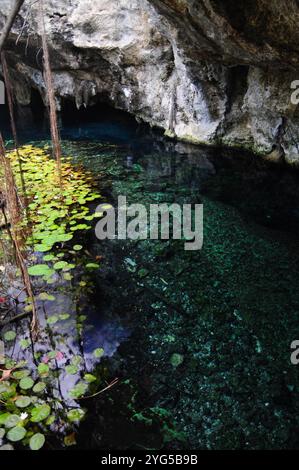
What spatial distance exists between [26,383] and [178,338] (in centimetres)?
160

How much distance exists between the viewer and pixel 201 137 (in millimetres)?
10586

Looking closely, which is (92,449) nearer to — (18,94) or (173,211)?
(173,211)

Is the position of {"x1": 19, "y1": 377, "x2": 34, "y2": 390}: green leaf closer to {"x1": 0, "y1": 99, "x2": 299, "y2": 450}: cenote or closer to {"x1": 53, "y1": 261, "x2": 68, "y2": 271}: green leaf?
{"x1": 0, "y1": 99, "x2": 299, "y2": 450}: cenote

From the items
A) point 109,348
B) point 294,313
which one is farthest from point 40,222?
point 294,313

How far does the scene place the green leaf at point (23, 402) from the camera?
9.71 feet

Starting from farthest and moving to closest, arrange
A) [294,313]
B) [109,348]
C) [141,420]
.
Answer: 1. [294,313]
2. [109,348]
3. [141,420]

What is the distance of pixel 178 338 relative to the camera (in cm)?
383

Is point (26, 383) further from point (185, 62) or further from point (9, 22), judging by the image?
point (185, 62)

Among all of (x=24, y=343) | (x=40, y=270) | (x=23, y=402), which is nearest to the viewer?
(x=23, y=402)

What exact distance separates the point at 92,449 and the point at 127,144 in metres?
10.1

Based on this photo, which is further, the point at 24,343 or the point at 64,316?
the point at 64,316

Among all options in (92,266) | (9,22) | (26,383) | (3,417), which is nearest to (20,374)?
(26,383)

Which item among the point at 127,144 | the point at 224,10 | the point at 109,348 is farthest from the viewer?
the point at 127,144

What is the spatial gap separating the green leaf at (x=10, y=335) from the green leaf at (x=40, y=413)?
982 millimetres
